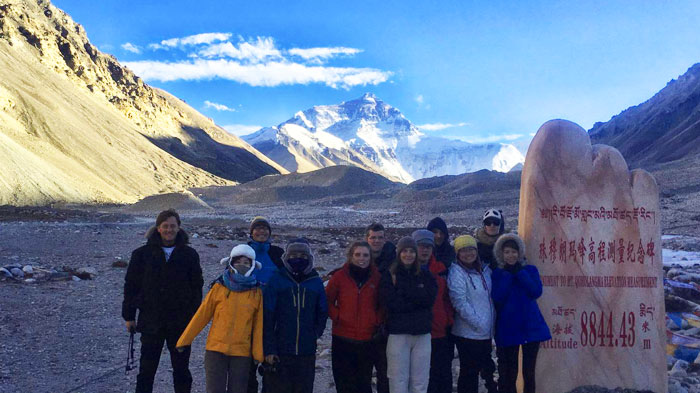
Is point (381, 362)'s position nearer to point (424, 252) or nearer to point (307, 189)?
point (424, 252)

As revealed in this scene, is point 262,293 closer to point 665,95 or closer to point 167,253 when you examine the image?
point 167,253

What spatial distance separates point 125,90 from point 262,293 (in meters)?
99.2

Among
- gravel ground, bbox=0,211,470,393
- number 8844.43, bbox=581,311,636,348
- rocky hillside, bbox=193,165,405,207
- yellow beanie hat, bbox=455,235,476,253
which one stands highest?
rocky hillside, bbox=193,165,405,207

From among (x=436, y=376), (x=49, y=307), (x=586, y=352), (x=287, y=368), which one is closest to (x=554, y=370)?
(x=586, y=352)

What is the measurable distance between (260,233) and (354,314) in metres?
1.30

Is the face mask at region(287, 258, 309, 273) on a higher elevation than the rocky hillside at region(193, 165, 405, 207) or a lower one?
lower

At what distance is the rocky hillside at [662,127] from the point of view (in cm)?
6669

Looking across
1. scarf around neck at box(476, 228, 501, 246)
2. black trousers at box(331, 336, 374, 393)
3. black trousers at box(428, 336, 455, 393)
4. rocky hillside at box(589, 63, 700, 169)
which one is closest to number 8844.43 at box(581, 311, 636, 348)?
scarf around neck at box(476, 228, 501, 246)

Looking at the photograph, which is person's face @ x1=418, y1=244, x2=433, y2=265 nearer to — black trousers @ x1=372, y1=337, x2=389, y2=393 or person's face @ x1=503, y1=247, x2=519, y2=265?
person's face @ x1=503, y1=247, x2=519, y2=265

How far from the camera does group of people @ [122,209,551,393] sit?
4.16 m

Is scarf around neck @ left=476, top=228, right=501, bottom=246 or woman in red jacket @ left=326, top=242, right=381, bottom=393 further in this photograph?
scarf around neck @ left=476, top=228, right=501, bottom=246

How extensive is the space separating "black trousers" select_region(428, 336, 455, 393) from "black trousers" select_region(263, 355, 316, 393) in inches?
42.6

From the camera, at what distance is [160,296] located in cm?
445

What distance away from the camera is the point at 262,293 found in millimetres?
4203
